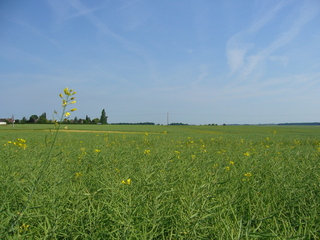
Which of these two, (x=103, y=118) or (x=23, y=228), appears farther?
(x=103, y=118)

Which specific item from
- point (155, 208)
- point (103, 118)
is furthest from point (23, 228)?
point (103, 118)

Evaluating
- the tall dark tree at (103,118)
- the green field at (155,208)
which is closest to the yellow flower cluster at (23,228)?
the green field at (155,208)

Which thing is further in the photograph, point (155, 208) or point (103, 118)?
point (103, 118)

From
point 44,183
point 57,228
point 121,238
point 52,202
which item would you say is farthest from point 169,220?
point 44,183

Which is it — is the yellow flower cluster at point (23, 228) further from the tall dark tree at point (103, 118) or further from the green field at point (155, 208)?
the tall dark tree at point (103, 118)

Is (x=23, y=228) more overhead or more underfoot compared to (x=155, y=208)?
more underfoot

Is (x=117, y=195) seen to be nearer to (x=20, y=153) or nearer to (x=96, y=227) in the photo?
(x=96, y=227)

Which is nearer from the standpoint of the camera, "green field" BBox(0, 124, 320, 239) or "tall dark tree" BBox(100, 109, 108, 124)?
"green field" BBox(0, 124, 320, 239)

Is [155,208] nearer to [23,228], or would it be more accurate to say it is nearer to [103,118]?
[23,228]

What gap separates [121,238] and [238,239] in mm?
767

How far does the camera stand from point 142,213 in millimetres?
1909

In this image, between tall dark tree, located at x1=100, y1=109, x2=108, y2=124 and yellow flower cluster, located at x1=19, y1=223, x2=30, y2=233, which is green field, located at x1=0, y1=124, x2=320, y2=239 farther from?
tall dark tree, located at x1=100, y1=109, x2=108, y2=124

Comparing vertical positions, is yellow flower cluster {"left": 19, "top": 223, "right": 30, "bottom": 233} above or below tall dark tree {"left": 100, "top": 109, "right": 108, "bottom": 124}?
below

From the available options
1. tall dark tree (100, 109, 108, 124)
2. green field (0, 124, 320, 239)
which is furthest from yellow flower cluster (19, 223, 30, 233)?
tall dark tree (100, 109, 108, 124)
